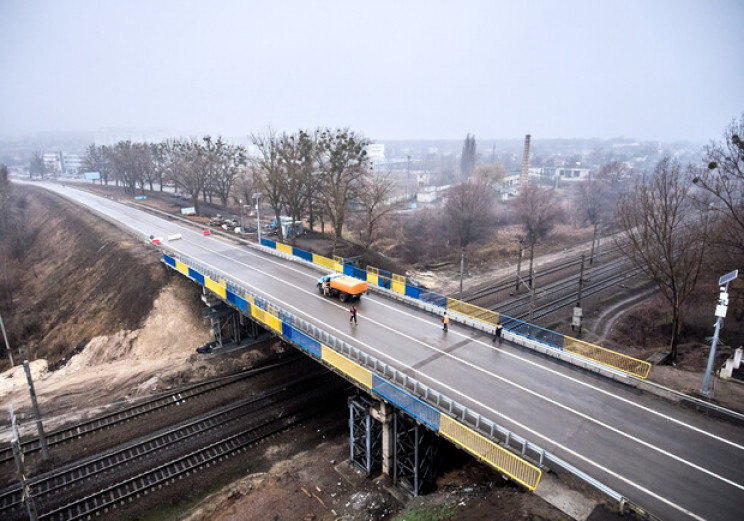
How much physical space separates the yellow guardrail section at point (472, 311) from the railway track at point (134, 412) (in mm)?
14049

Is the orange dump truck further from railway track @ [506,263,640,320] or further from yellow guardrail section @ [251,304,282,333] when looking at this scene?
railway track @ [506,263,640,320]

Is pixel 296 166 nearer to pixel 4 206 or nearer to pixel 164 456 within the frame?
pixel 164 456

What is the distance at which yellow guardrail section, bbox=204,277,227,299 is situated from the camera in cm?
3017

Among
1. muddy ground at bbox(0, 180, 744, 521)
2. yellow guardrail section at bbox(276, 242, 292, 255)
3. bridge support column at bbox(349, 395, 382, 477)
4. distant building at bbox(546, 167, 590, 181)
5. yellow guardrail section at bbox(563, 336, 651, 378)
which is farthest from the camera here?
distant building at bbox(546, 167, 590, 181)

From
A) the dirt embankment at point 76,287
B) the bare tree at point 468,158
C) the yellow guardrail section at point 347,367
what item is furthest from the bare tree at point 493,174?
the yellow guardrail section at point 347,367

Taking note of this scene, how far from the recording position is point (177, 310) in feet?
125

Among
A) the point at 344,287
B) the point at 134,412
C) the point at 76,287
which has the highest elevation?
the point at 344,287

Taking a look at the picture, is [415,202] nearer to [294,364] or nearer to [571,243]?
[571,243]

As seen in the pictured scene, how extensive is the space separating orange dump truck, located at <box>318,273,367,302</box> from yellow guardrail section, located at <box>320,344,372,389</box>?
791 centimetres

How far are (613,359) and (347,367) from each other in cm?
1279

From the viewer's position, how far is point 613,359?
20.5 meters

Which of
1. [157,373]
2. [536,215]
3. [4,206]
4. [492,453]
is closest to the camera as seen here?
[492,453]

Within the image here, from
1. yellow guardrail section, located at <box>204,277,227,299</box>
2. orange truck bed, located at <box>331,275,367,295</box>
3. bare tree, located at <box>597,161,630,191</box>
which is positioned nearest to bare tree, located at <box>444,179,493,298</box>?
orange truck bed, located at <box>331,275,367,295</box>

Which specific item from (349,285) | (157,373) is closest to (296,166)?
(349,285)
